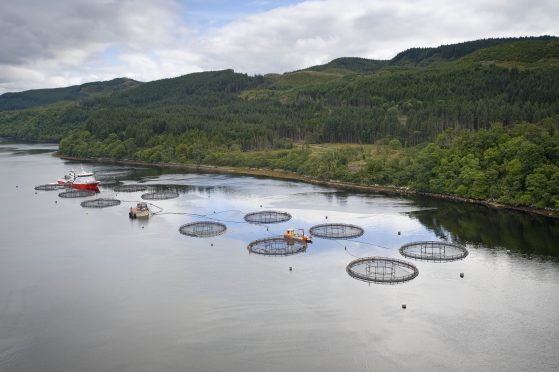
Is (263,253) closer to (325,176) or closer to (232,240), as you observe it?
(232,240)

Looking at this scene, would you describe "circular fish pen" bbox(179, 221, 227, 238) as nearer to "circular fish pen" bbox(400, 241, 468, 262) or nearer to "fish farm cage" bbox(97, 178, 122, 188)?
"circular fish pen" bbox(400, 241, 468, 262)

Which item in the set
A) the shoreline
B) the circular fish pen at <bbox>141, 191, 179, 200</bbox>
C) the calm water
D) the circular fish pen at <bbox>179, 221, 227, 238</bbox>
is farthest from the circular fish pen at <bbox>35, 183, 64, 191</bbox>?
the circular fish pen at <bbox>179, 221, 227, 238</bbox>

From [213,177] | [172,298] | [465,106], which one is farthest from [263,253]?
[465,106]

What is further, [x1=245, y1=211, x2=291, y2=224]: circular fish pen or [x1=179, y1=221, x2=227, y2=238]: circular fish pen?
[x1=245, y1=211, x2=291, y2=224]: circular fish pen

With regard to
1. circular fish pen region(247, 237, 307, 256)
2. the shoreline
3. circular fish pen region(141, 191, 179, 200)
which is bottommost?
circular fish pen region(247, 237, 307, 256)

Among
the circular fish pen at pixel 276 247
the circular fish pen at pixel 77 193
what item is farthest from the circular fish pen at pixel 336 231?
the circular fish pen at pixel 77 193
